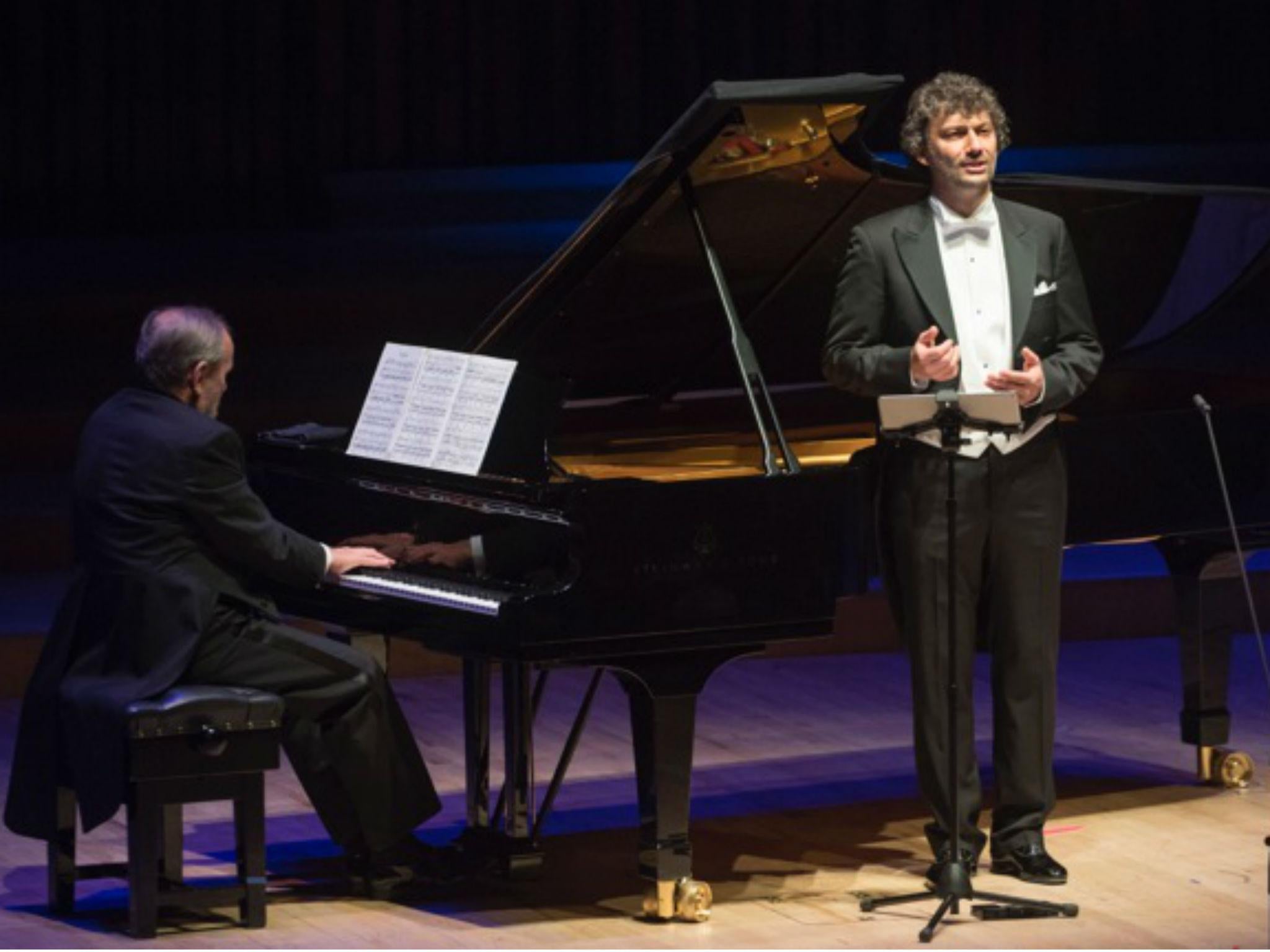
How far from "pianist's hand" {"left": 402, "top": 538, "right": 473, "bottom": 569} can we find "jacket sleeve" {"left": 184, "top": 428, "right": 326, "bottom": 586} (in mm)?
234

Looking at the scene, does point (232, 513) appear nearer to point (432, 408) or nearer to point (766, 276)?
point (432, 408)

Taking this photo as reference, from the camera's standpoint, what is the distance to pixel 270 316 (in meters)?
9.34

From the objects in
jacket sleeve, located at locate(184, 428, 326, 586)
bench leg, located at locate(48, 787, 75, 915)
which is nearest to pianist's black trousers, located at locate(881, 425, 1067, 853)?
jacket sleeve, located at locate(184, 428, 326, 586)

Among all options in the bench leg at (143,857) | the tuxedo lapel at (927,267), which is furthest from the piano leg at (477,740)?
the tuxedo lapel at (927,267)

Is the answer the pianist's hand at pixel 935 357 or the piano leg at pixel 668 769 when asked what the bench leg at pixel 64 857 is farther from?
the pianist's hand at pixel 935 357

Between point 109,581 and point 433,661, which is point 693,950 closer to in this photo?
point 109,581

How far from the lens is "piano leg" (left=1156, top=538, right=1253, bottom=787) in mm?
5883

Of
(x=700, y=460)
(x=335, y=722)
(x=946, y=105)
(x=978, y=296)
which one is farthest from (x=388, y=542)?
(x=946, y=105)

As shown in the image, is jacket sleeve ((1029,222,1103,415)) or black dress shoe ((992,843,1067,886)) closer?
jacket sleeve ((1029,222,1103,415))

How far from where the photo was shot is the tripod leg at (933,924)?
4.65 meters

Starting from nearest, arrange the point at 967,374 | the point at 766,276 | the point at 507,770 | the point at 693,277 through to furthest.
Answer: the point at 967,374 < the point at 507,770 < the point at 693,277 < the point at 766,276

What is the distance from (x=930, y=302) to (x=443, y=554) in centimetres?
102

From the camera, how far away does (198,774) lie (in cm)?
468

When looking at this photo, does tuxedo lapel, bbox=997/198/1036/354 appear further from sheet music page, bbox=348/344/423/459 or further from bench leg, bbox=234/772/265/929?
bench leg, bbox=234/772/265/929
